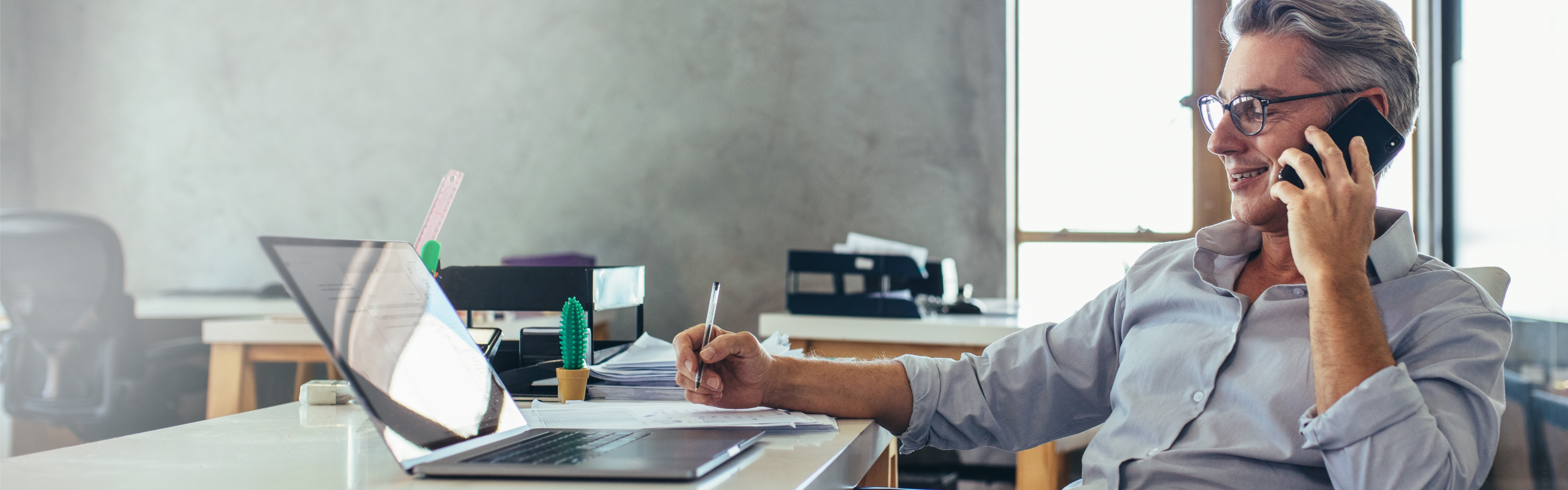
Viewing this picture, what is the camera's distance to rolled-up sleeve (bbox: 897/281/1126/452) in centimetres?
109

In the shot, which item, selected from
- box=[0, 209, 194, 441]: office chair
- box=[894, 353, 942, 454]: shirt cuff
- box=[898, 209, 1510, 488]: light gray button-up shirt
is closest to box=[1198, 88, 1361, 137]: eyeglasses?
box=[898, 209, 1510, 488]: light gray button-up shirt

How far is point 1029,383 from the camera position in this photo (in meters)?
1.12

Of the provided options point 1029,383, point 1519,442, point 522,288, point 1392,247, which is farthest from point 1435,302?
point 1519,442

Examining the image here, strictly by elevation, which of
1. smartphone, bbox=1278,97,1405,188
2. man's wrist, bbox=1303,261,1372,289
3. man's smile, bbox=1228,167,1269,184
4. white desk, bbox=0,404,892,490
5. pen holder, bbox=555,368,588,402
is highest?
smartphone, bbox=1278,97,1405,188

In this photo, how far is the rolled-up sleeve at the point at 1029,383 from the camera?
1.09 metres

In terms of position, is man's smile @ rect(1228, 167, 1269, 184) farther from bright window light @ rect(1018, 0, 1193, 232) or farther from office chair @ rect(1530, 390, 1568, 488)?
bright window light @ rect(1018, 0, 1193, 232)

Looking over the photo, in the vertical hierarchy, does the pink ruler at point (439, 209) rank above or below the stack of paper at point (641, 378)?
above

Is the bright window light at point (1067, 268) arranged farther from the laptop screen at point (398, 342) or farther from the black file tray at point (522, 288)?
the laptop screen at point (398, 342)

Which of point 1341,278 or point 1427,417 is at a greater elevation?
point 1341,278

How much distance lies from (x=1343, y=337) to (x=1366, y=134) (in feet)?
0.87

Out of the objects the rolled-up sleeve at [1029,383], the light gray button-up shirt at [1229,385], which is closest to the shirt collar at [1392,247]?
the light gray button-up shirt at [1229,385]

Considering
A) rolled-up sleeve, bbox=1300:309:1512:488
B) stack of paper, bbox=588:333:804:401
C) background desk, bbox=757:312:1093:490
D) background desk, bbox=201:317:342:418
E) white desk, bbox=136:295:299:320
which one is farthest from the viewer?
white desk, bbox=136:295:299:320

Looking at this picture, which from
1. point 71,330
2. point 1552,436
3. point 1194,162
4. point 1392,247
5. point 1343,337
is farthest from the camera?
point 1194,162

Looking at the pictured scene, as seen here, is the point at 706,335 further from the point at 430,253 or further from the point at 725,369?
the point at 430,253
